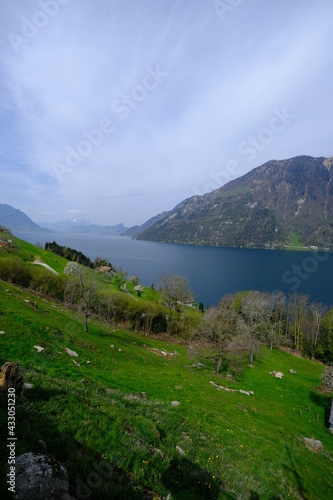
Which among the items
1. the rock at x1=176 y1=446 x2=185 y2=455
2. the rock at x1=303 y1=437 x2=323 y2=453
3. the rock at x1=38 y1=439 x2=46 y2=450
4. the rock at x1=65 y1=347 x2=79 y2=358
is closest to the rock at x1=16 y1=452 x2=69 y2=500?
the rock at x1=38 y1=439 x2=46 y2=450

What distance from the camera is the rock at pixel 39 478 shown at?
193 inches

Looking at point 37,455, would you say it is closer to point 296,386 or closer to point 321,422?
point 321,422

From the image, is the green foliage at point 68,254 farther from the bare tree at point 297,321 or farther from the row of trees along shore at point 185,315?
the bare tree at point 297,321

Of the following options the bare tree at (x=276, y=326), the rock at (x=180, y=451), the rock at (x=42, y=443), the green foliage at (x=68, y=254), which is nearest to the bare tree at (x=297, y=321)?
the bare tree at (x=276, y=326)

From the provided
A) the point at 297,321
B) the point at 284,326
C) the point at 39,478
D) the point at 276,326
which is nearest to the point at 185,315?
the point at 276,326

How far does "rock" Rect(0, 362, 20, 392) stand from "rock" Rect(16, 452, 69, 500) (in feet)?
10.2

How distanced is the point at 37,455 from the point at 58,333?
1807 centimetres

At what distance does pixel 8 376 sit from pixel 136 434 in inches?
218

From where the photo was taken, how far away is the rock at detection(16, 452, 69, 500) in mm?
4898

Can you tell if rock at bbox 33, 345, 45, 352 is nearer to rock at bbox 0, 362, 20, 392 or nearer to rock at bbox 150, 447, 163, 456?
rock at bbox 0, 362, 20, 392

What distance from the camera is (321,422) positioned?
29203 mm

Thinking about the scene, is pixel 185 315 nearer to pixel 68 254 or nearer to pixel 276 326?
pixel 276 326

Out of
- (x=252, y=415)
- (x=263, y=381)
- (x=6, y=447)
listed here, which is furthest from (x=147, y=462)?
(x=263, y=381)

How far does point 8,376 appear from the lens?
26.3 feet
